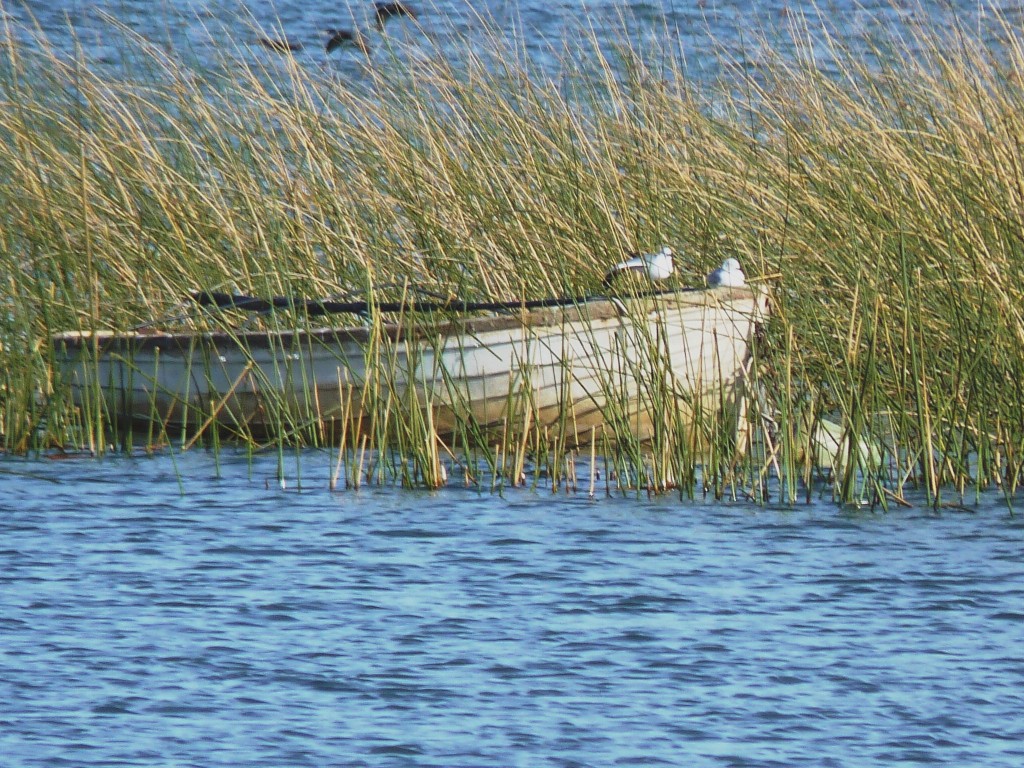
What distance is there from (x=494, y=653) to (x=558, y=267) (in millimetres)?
2662

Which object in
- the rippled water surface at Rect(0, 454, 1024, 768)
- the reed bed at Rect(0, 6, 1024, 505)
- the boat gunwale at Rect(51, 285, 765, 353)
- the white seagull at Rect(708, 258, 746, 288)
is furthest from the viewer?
the white seagull at Rect(708, 258, 746, 288)

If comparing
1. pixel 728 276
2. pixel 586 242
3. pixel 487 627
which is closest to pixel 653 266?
pixel 728 276

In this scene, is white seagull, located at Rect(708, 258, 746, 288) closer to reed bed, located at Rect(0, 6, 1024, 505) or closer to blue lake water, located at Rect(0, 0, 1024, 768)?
reed bed, located at Rect(0, 6, 1024, 505)

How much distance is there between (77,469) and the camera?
7785 millimetres

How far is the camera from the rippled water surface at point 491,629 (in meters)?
4.66

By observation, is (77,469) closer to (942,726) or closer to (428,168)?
(428,168)

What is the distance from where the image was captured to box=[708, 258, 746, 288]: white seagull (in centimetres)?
785

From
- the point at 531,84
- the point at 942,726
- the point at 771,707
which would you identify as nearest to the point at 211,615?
the point at 771,707

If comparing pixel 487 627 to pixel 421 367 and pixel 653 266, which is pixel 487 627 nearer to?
pixel 421 367

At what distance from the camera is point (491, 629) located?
18.3 feet

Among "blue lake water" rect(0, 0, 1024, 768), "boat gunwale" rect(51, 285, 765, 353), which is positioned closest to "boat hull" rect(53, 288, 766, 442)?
"boat gunwale" rect(51, 285, 765, 353)

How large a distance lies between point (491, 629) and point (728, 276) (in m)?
2.69

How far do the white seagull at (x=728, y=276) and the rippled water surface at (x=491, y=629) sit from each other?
1.10m

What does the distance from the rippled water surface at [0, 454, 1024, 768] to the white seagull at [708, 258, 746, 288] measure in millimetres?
1098
